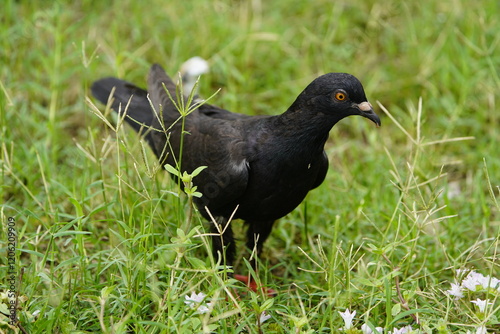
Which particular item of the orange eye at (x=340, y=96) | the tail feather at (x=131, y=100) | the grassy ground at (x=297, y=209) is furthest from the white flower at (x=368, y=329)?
the tail feather at (x=131, y=100)

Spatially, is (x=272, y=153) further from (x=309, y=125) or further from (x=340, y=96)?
(x=340, y=96)

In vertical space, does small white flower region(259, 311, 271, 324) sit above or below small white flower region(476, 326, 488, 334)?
below

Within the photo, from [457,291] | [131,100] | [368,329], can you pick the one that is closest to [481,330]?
[457,291]

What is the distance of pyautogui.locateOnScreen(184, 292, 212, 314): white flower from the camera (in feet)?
10.5

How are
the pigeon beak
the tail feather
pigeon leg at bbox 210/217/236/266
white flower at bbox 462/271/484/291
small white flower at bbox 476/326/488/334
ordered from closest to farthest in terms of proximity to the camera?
small white flower at bbox 476/326/488/334 → white flower at bbox 462/271/484/291 → the pigeon beak → pigeon leg at bbox 210/217/236/266 → the tail feather

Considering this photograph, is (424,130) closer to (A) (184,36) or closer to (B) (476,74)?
(B) (476,74)

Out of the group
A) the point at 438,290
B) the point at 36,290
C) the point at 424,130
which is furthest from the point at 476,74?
the point at 36,290

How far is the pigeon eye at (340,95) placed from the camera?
12.1ft

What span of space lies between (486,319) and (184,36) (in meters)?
4.18

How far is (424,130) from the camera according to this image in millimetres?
5879

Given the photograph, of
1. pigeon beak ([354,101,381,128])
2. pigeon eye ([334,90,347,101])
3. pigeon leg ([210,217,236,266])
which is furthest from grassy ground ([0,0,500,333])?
pigeon eye ([334,90,347,101])

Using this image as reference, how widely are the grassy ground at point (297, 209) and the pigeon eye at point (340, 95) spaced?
22.9 inches

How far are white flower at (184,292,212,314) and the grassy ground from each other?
3cm

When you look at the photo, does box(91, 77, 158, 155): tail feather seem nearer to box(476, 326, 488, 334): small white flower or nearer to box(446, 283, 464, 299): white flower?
box(446, 283, 464, 299): white flower
